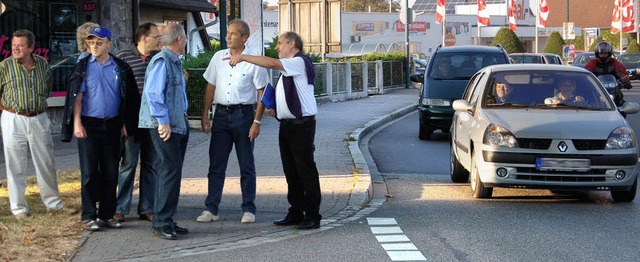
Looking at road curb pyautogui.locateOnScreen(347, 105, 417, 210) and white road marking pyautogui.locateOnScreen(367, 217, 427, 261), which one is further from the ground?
road curb pyautogui.locateOnScreen(347, 105, 417, 210)

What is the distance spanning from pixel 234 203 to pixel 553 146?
3.30 meters

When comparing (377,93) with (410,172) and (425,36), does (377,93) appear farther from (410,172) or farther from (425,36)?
(425,36)

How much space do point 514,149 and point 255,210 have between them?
2798 mm

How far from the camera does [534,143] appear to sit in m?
10.3

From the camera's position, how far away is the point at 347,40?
7638 centimetres

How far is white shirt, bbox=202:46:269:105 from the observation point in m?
9.01

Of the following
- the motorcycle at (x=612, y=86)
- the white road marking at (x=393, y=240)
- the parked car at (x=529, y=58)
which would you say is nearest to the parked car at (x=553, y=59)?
the parked car at (x=529, y=58)

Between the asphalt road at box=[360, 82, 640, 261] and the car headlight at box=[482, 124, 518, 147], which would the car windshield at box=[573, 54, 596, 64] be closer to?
the asphalt road at box=[360, 82, 640, 261]

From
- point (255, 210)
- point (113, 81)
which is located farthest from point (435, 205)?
point (113, 81)

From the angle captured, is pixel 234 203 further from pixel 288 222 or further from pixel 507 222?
pixel 507 222

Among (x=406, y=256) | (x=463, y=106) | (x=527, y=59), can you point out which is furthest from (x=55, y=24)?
(x=527, y=59)

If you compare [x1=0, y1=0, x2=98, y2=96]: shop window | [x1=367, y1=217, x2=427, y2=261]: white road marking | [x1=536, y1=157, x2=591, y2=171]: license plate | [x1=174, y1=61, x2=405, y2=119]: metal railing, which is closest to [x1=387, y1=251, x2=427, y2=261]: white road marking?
[x1=367, y1=217, x2=427, y2=261]: white road marking

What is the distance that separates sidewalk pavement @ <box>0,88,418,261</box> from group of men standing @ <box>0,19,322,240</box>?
195 mm

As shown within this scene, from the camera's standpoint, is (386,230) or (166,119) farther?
(386,230)
